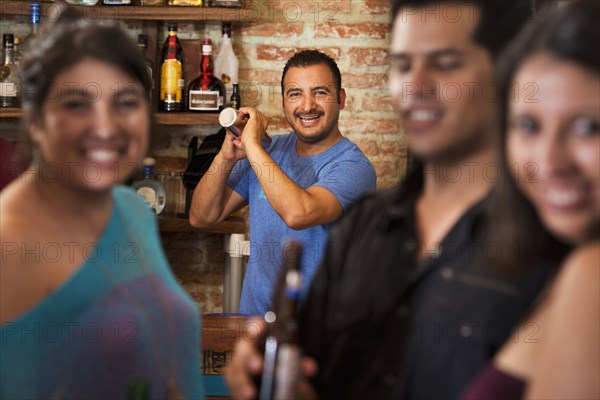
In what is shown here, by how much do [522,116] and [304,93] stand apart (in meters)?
1.63

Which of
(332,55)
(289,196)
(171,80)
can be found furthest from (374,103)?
(289,196)

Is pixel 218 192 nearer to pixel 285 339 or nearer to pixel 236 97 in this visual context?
pixel 236 97

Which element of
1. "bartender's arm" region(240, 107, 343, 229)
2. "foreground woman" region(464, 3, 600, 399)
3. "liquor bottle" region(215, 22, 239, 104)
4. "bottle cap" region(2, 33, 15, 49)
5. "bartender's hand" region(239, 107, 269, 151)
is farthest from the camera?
"liquor bottle" region(215, 22, 239, 104)

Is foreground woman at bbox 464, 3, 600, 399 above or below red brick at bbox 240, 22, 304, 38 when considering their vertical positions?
below

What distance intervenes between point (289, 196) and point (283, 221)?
132 mm

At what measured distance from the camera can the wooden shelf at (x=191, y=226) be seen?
2.92 metres

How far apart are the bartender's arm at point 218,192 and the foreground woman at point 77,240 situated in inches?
50.6

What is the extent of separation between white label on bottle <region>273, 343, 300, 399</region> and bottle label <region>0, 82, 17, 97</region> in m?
2.27

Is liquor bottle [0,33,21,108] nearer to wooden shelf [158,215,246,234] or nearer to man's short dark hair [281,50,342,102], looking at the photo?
wooden shelf [158,215,246,234]

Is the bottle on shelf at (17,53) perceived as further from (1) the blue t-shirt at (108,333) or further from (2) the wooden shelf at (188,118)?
(1) the blue t-shirt at (108,333)

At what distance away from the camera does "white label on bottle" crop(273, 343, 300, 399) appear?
0.88 meters

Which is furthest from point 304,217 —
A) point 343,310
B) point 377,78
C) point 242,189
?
point 343,310

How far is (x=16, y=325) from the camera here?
0.99m

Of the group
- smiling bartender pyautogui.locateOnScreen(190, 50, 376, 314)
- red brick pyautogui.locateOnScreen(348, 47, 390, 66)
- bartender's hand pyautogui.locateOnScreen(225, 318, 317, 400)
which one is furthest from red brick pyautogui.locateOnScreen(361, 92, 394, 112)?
bartender's hand pyautogui.locateOnScreen(225, 318, 317, 400)
